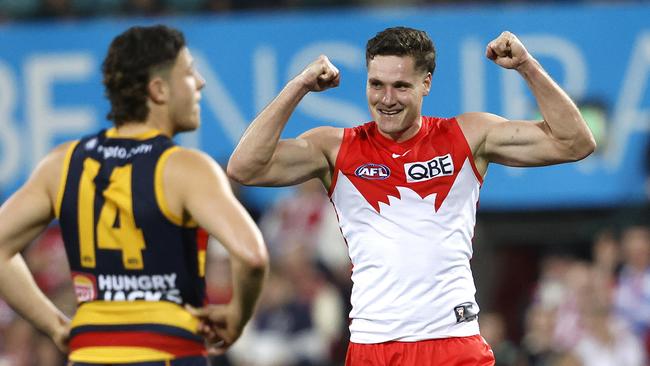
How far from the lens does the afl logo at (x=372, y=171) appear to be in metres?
4.85

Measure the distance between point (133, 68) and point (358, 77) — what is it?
22.2 feet

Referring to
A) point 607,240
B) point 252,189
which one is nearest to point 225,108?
point 252,189

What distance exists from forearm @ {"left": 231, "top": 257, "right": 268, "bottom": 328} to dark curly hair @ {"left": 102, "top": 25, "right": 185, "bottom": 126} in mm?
783

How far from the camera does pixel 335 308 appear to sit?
9.64m

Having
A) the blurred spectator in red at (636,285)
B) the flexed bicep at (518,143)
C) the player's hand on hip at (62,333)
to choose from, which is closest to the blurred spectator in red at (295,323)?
the blurred spectator in red at (636,285)

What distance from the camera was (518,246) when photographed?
482 inches

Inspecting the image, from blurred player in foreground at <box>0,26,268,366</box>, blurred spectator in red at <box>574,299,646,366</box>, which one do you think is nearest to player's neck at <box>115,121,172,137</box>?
blurred player in foreground at <box>0,26,268,366</box>

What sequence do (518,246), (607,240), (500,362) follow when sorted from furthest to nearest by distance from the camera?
1. (518,246)
2. (607,240)
3. (500,362)

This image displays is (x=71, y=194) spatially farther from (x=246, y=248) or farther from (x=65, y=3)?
(x=65, y=3)

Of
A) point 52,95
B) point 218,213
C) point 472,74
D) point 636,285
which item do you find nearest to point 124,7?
point 52,95

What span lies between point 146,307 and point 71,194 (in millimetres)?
542

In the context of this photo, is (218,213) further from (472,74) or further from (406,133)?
(472,74)

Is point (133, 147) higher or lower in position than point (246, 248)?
higher

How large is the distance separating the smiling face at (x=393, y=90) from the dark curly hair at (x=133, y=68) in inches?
35.5
